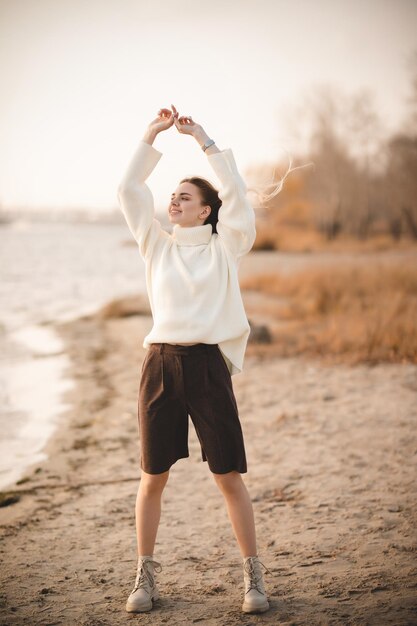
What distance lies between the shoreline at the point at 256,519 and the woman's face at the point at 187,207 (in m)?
1.70

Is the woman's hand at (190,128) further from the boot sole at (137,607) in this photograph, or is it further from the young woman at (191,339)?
the boot sole at (137,607)

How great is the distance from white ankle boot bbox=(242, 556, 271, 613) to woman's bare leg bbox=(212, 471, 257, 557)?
4 centimetres

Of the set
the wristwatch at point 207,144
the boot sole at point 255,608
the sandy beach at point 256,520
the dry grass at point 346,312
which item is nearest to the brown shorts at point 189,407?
the boot sole at point 255,608

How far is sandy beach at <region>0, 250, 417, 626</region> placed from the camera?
107 inches

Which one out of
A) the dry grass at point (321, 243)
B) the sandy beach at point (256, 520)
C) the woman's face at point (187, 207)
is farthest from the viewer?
the dry grass at point (321, 243)

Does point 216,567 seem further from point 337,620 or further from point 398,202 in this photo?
point 398,202

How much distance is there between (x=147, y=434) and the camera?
8.61ft

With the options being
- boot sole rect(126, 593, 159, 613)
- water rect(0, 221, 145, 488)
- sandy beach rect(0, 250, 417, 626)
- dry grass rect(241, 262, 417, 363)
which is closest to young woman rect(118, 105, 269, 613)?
boot sole rect(126, 593, 159, 613)

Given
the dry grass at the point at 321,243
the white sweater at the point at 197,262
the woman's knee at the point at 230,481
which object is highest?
the white sweater at the point at 197,262

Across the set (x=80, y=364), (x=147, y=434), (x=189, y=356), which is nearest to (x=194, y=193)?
(x=189, y=356)

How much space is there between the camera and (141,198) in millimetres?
2748

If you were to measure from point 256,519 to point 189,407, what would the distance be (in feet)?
4.66

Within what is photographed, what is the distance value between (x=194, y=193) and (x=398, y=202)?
30848 mm

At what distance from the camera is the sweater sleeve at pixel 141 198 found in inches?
108
